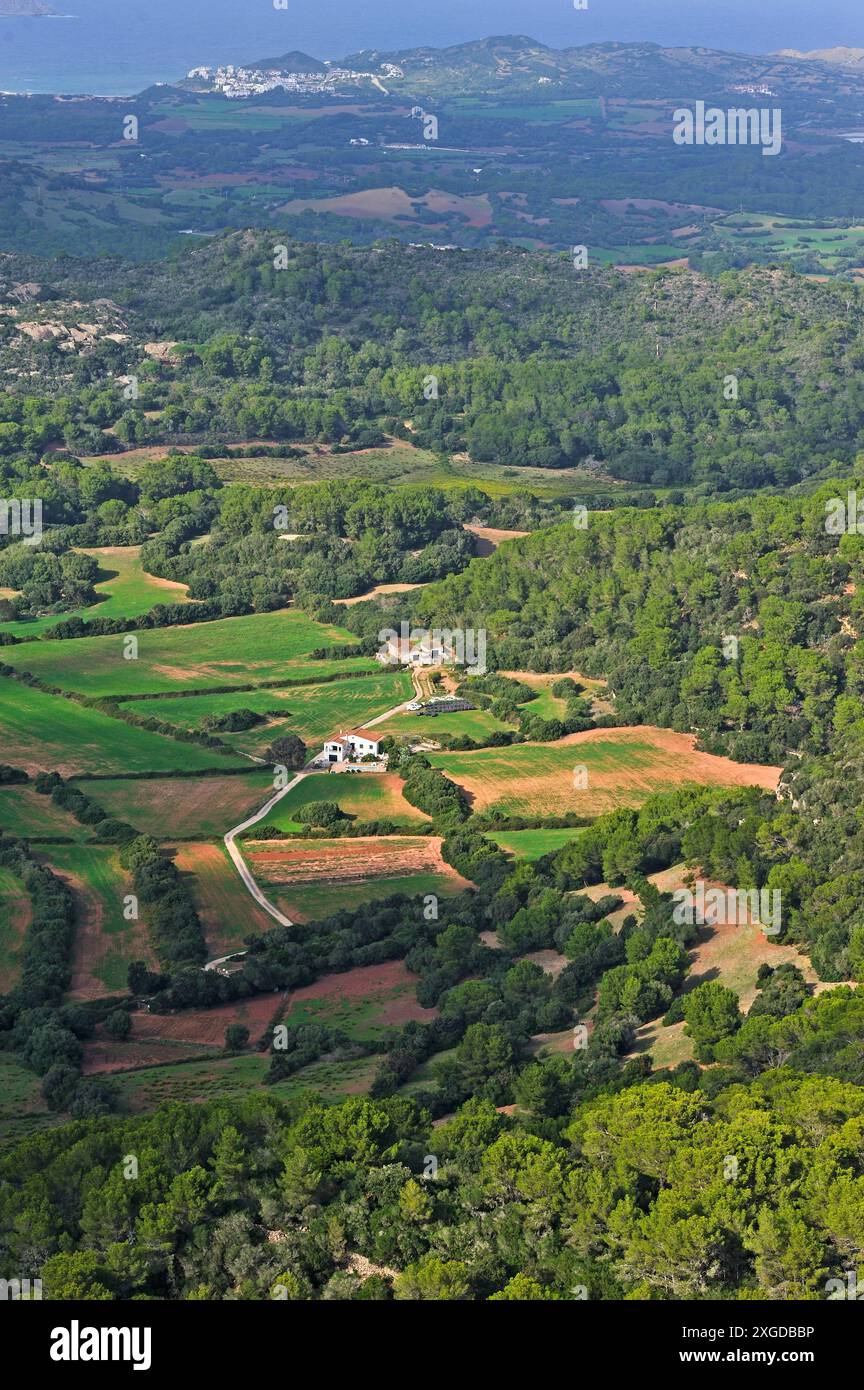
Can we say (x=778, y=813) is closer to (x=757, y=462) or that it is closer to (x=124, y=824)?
(x=124, y=824)

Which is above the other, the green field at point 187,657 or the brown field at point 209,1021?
the green field at point 187,657

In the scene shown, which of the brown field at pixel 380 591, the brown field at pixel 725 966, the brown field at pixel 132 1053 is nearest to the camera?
the brown field at pixel 725 966

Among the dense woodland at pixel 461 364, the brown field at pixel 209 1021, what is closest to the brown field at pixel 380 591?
the dense woodland at pixel 461 364

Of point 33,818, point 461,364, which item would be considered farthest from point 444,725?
point 461,364

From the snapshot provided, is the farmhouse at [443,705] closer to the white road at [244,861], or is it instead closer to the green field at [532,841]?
the white road at [244,861]

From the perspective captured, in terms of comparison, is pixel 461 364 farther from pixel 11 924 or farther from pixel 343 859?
pixel 11 924

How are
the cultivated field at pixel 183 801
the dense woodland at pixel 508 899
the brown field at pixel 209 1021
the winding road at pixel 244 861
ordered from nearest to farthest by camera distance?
the dense woodland at pixel 508 899 < the brown field at pixel 209 1021 < the winding road at pixel 244 861 < the cultivated field at pixel 183 801
